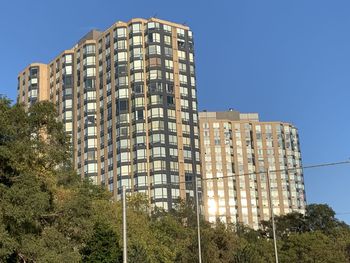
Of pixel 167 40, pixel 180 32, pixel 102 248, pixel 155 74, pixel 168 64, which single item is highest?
pixel 180 32

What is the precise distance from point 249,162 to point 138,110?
5624cm

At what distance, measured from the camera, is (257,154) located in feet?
598

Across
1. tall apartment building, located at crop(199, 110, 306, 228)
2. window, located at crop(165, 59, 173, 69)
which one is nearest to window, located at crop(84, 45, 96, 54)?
window, located at crop(165, 59, 173, 69)

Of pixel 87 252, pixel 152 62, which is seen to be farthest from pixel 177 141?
pixel 87 252

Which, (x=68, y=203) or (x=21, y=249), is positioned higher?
(x=68, y=203)

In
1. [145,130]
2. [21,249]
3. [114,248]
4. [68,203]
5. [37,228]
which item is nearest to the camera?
[21,249]

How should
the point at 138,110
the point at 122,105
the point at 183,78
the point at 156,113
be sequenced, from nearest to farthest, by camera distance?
the point at 156,113 → the point at 138,110 → the point at 122,105 → the point at 183,78

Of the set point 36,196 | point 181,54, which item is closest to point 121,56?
point 181,54

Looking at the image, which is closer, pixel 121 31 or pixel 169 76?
pixel 169 76

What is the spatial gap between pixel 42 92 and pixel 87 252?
375ft

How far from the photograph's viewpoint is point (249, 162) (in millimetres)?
179750

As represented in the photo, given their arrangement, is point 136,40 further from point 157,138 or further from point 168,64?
point 157,138

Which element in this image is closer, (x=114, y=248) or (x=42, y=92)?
(x=114, y=248)

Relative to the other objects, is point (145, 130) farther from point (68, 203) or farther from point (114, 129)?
point (68, 203)
